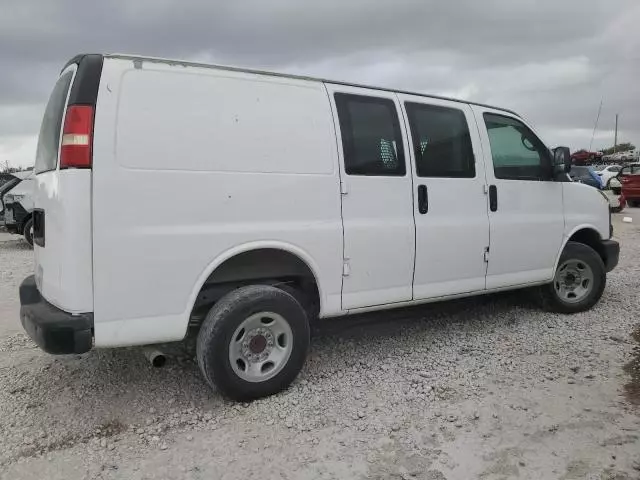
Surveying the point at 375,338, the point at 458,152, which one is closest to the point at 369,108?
the point at 458,152

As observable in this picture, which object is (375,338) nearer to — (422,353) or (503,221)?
(422,353)

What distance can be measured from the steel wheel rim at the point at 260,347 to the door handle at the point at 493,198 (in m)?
2.25

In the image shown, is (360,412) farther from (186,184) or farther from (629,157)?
(629,157)

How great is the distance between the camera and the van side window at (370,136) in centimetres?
405

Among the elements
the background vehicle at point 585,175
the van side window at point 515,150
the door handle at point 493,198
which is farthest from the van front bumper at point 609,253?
the background vehicle at point 585,175

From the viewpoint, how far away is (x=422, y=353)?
15.2 ft

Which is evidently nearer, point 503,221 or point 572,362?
point 572,362

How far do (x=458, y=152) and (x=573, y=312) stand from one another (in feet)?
7.68

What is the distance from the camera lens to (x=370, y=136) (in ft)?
13.7

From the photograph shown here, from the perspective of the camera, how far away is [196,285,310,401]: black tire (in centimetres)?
346

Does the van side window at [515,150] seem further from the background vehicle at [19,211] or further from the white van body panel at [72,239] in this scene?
the background vehicle at [19,211]

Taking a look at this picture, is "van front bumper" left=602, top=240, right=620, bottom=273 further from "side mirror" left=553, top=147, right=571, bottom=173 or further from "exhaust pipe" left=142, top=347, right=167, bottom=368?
"exhaust pipe" left=142, top=347, right=167, bottom=368

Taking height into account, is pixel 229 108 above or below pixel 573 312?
above

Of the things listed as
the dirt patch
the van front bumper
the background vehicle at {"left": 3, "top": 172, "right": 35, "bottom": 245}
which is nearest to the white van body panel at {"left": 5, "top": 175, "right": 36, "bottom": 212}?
the background vehicle at {"left": 3, "top": 172, "right": 35, "bottom": 245}
